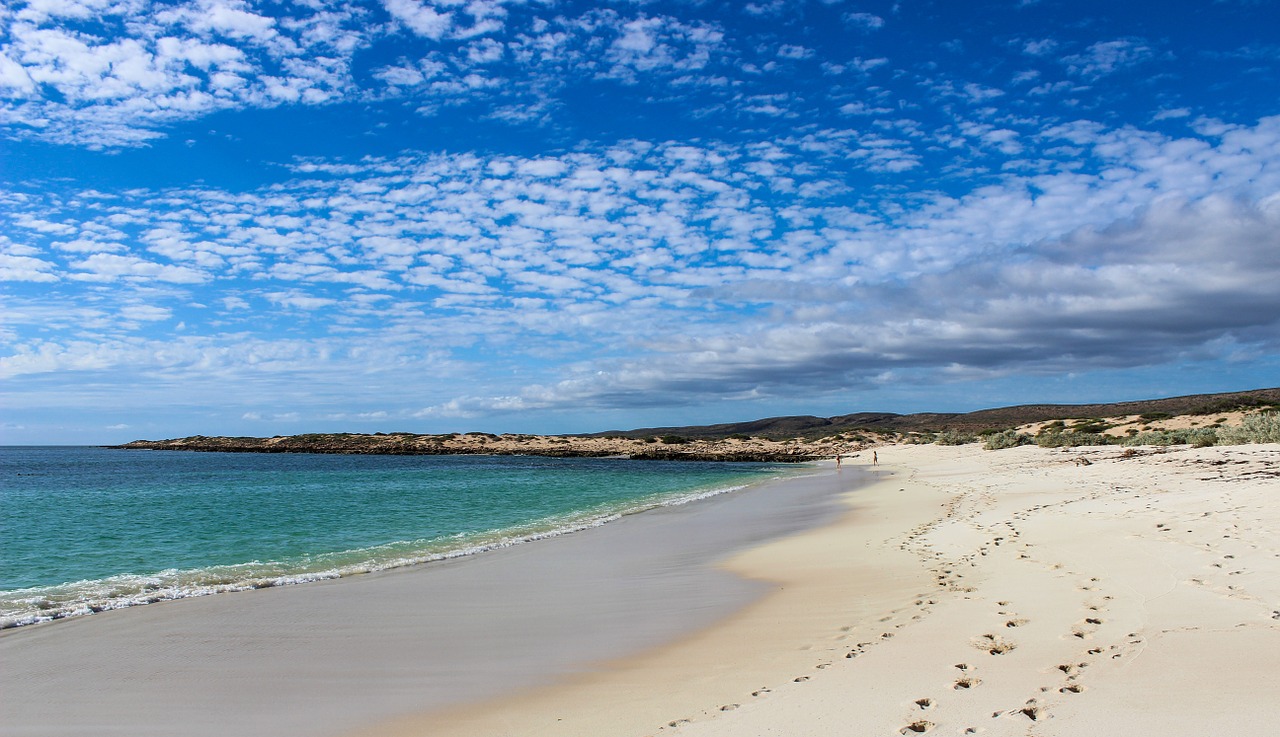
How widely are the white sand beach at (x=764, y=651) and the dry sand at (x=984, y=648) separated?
3 cm

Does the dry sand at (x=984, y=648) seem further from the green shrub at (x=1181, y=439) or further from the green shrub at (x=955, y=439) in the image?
the green shrub at (x=955, y=439)

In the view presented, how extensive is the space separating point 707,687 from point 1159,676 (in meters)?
Result: 3.48

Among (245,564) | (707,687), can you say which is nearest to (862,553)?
(707,687)

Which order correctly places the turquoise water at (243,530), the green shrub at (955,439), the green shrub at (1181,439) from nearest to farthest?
the turquoise water at (243,530) → the green shrub at (1181,439) → the green shrub at (955,439)

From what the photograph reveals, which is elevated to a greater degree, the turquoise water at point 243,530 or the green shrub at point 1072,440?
the green shrub at point 1072,440

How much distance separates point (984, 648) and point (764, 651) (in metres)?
2.05

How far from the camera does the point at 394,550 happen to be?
15641mm

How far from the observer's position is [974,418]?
382ft

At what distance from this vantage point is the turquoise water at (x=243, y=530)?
11969 millimetres

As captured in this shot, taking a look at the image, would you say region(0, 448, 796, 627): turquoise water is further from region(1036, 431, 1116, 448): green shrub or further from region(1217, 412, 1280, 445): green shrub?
region(1036, 431, 1116, 448): green shrub

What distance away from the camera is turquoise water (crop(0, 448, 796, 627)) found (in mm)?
11969

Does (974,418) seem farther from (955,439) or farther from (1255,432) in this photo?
(1255,432)

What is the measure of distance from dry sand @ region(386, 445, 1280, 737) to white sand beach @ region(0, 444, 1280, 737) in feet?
0.10

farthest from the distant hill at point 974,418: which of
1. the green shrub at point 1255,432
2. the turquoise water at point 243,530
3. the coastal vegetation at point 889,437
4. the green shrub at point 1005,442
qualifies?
the turquoise water at point 243,530
